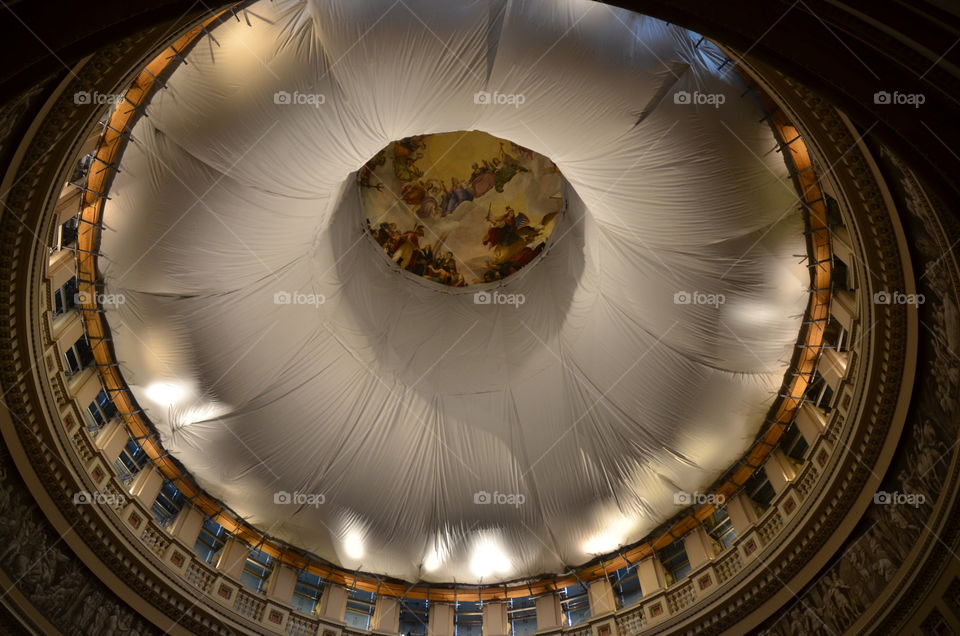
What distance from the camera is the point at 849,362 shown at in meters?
14.5

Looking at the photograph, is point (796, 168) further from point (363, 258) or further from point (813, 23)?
point (363, 258)

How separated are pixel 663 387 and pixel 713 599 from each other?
5.85m

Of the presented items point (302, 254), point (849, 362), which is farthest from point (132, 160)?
point (849, 362)

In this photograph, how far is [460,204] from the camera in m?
22.9
